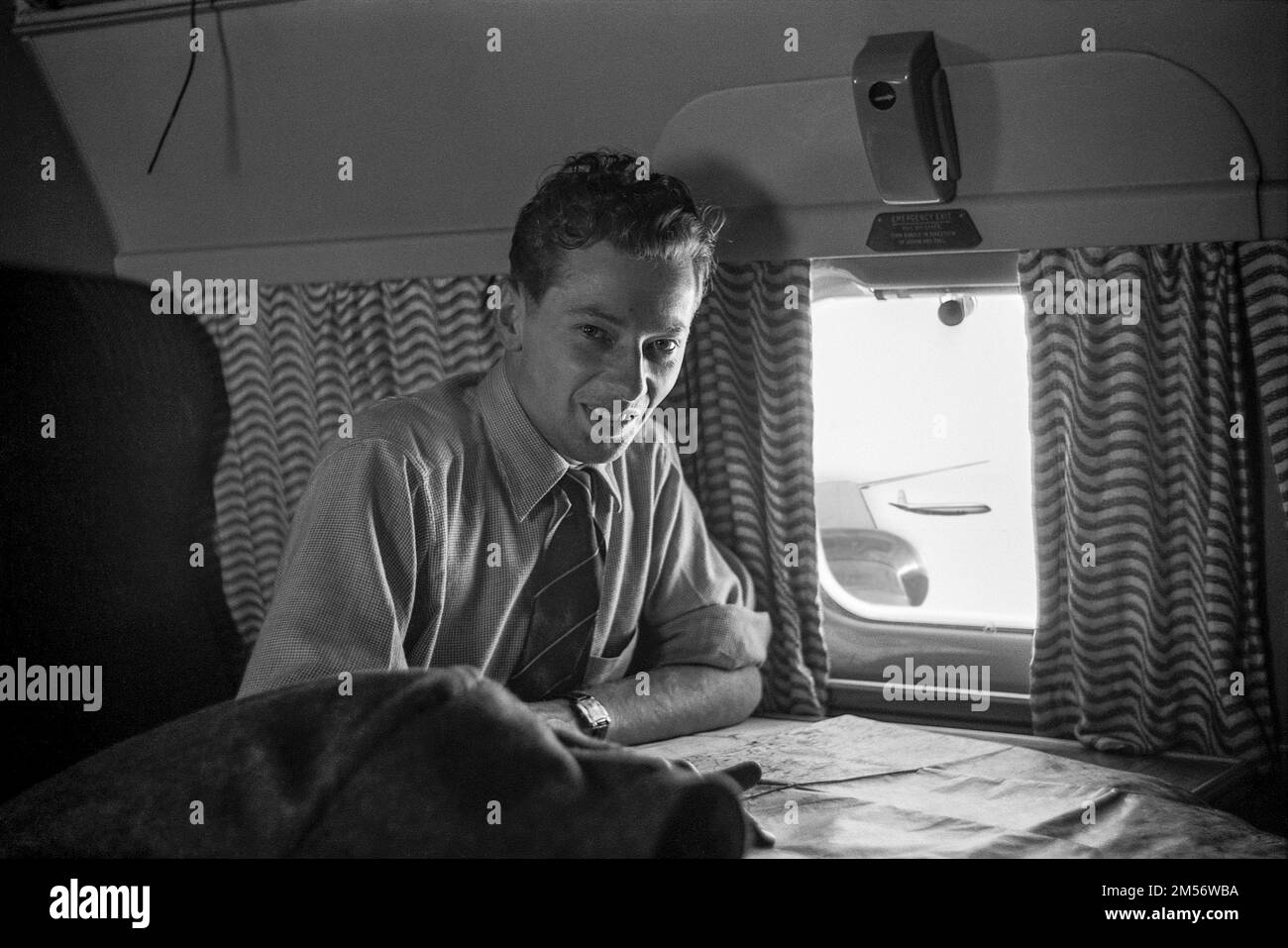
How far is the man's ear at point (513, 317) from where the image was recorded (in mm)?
1533

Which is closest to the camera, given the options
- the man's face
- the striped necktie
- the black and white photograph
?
the black and white photograph

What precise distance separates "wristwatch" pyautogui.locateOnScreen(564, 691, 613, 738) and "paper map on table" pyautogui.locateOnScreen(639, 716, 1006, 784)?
0.06 metres

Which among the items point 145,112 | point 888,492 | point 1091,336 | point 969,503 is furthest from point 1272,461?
point 145,112

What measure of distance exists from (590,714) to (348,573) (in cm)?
35

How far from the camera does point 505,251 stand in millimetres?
1749

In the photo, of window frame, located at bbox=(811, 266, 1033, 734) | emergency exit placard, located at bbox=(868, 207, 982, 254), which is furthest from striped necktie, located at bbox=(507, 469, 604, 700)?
emergency exit placard, located at bbox=(868, 207, 982, 254)

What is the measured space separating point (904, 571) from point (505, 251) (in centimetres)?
73

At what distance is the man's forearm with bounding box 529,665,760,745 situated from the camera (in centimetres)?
150

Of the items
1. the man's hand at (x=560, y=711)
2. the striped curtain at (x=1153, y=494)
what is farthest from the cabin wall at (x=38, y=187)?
the striped curtain at (x=1153, y=494)

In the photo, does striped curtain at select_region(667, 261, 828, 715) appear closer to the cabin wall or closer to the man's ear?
the man's ear

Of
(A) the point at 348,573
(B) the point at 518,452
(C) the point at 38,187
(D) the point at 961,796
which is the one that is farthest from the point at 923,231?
(C) the point at 38,187

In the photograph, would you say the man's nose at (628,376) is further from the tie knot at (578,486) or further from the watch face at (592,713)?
the watch face at (592,713)
